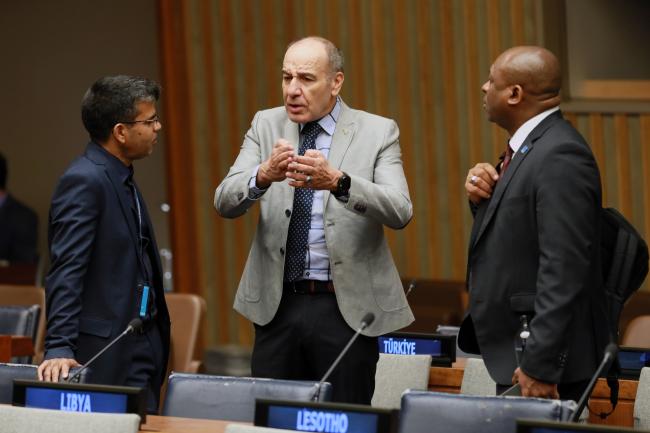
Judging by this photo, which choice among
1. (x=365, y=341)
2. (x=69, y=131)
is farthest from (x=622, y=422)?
(x=69, y=131)

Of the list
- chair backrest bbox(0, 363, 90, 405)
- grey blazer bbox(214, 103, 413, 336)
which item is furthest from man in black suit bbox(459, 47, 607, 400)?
chair backrest bbox(0, 363, 90, 405)

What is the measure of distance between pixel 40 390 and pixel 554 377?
1393 mm

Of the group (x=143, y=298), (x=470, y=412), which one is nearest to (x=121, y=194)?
(x=143, y=298)

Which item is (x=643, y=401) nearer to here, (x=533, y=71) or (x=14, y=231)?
(x=533, y=71)

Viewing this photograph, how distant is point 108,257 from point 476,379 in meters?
1.42

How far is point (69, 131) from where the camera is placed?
11.3 metres

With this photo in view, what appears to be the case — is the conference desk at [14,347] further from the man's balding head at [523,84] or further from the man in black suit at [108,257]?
the man's balding head at [523,84]

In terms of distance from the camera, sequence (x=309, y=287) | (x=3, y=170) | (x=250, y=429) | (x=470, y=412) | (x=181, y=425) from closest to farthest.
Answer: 1. (x=250, y=429)
2. (x=470, y=412)
3. (x=181, y=425)
4. (x=309, y=287)
5. (x=3, y=170)

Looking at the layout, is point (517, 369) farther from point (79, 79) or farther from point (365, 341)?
point (79, 79)

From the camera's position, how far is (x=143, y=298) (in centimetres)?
425

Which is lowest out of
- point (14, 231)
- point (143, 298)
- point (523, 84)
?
point (14, 231)

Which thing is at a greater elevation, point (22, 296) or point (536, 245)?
point (536, 245)

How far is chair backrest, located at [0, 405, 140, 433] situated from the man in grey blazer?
978mm

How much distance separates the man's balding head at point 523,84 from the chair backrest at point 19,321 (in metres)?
2.90
